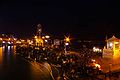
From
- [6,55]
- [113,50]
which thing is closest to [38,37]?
[6,55]

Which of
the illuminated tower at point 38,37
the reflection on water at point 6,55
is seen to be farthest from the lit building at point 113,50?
the illuminated tower at point 38,37

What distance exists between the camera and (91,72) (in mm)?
26766

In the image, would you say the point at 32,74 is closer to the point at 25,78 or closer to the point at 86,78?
the point at 25,78

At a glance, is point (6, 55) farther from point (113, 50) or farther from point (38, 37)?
point (113, 50)

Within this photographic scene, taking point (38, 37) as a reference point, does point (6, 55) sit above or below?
below

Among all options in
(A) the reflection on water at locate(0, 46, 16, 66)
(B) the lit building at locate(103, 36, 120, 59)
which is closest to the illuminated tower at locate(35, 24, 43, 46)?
(A) the reflection on water at locate(0, 46, 16, 66)

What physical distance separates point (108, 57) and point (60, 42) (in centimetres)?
3874

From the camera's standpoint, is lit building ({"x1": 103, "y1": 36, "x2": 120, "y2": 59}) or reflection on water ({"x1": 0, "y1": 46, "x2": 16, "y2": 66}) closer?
lit building ({"x1": 103, "y1": 36, "x2": 120, "y2": 59})

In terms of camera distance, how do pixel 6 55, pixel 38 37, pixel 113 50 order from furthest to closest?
pixel 38 37 → pixel 6 55 → pixel 113 50

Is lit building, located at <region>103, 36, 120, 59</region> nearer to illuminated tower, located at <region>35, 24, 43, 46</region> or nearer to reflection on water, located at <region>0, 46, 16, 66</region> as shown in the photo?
reflection on water, located at <region>0, 46, 16, 66</region>

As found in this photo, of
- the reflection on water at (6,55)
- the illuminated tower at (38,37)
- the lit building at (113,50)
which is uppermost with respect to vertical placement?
the illuminated tower at (38,37)

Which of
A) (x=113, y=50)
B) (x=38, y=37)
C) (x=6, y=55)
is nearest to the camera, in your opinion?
(x=113, y=50)

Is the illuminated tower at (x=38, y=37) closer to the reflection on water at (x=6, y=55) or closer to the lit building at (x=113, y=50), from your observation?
the reflection on water at (x=6, y=55)

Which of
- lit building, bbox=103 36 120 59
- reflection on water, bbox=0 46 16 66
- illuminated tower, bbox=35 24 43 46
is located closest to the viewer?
lit building, bbox=103 36 120 59
